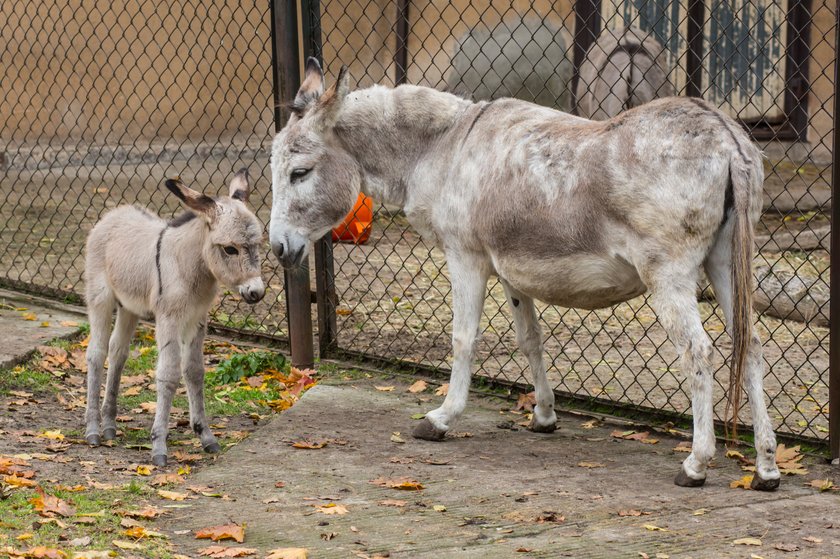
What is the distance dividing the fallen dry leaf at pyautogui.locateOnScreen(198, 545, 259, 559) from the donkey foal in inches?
42.8

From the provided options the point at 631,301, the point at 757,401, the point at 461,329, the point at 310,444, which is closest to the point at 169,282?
the point at 310,444

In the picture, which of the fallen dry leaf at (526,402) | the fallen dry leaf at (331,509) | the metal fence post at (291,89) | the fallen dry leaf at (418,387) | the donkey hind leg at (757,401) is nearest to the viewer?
the fallen dry leaf at (331,509)

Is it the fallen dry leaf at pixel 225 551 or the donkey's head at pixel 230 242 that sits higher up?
the donkey's head at pixel 230 242

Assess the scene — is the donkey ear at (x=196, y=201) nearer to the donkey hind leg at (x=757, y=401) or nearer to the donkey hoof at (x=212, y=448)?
the donkey hoof at (x=212, y=448)

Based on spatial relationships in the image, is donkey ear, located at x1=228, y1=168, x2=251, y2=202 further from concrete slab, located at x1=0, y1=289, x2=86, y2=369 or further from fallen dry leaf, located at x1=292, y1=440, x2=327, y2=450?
concrete slab, located at x1=0, y1=289, x2=86, y2=369

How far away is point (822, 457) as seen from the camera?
522 centimetres

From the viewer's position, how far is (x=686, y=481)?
4.79 metres

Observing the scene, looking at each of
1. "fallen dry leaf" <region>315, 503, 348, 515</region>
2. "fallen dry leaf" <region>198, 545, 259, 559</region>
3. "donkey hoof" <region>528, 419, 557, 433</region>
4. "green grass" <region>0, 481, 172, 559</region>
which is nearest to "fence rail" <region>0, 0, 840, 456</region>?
"donkey hoof" <region>528, 419, 557, 433</region>

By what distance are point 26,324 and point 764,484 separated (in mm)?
4661

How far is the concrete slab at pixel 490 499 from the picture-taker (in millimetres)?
4117

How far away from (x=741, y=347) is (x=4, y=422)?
3369 mm

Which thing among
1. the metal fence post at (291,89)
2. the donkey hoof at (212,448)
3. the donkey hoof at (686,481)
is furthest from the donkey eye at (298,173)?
the donkey hoof at (686,481)

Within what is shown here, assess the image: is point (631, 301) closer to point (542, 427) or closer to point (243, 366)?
point (542, 427)

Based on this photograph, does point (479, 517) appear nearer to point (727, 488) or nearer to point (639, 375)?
point (727, 488)
